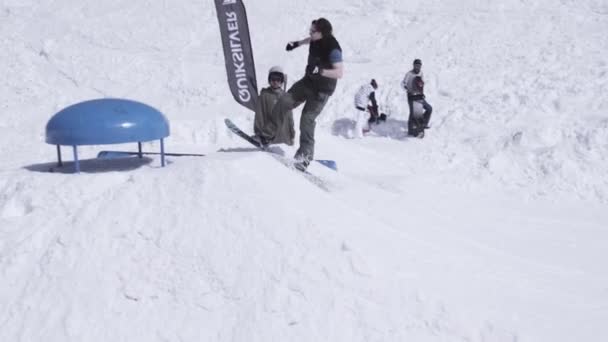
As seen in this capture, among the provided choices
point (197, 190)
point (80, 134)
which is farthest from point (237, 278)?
point (80, 134)

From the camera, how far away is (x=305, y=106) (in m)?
7.44

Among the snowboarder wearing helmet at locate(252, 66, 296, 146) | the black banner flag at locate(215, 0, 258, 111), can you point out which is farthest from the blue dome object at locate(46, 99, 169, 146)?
the black banner flag at locate(215, 0, 258, 111)

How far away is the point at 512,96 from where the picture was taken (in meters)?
12.7

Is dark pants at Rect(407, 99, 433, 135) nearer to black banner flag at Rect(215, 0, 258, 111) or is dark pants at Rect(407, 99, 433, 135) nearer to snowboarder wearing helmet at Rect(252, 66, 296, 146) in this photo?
black banner flag at Rect(215, 0, 258, 111)

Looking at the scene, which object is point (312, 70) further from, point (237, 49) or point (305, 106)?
point (237, 49)

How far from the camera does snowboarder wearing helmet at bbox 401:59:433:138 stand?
41.0 feet

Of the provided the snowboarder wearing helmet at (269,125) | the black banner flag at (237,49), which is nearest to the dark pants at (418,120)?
the black banner flag at (237,49)

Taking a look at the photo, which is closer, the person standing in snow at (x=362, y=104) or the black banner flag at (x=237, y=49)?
the black banner flag at (x=237, y=49)

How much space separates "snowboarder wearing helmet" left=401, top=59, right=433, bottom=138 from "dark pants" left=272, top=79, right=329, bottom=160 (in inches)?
218

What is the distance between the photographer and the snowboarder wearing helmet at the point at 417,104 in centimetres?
1249

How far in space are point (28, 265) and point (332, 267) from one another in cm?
289

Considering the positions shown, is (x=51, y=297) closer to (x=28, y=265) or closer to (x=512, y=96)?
(x=28, y=265)

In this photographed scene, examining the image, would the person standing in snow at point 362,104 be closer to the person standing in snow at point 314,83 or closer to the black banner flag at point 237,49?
the black banner flag at point 237,49

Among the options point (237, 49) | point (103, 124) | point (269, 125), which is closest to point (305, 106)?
point (269, 125)
